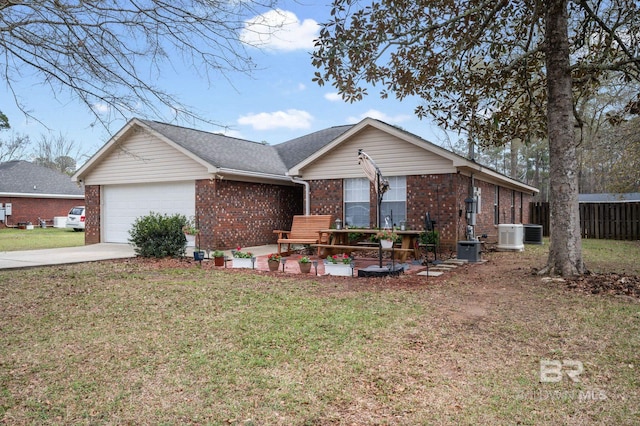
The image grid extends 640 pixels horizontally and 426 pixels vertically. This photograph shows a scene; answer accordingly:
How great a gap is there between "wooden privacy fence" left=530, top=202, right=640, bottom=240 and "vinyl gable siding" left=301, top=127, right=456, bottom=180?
11807 mm

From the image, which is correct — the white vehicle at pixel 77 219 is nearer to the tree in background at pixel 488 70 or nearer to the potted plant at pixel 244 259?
the potted plant at pixel 244 259

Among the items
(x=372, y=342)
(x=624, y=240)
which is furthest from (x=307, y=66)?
(x=624, y=240)

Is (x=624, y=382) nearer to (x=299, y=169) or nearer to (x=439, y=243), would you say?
(x=439, y=243)

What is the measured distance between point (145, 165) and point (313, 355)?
12.7 metres

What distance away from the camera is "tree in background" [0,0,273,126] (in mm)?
4430

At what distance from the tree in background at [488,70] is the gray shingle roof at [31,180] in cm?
2713

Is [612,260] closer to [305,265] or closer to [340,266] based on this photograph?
[340,266]

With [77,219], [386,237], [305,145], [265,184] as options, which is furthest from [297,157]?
[77,219]

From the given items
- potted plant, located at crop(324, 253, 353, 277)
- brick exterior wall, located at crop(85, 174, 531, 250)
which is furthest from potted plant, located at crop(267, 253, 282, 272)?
brick exterior wall, located at crop(85, 174, 531, 250)

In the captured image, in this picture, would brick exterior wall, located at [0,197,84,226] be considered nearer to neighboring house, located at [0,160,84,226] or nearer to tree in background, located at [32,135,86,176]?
neighboring house, located at [0,160,84,226]

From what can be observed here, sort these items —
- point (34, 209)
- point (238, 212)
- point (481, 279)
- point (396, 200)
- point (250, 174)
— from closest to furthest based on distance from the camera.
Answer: point (481, 279) < point (396, 200) < point (250, 174) < point (238, 212) < point (34, 209)

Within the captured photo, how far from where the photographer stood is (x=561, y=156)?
26.2ft

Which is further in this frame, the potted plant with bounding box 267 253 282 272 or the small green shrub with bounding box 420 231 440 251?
the small green shrub with bounding box 420 231 440 251

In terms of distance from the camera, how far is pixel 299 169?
1412 cm
